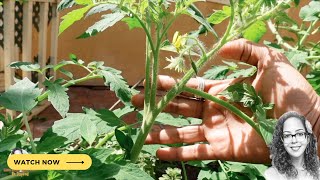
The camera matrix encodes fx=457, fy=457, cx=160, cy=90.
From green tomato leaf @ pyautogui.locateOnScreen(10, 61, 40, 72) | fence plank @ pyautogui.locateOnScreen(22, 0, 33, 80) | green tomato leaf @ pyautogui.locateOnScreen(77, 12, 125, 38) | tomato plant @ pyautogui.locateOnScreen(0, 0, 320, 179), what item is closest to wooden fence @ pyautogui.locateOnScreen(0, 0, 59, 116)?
fence plank @ pyautogui.locateOnScreen(22, 0, 33, 80)

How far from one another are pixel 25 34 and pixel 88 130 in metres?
1.74

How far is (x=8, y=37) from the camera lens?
2.15m

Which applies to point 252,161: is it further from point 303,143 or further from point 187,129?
point 303,143

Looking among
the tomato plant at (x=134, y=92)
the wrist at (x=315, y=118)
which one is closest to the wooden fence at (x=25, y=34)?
the tomato plant at (x=134, y=92)

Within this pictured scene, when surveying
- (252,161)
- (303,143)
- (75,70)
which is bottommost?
(75,70)

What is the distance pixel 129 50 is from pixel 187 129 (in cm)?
264

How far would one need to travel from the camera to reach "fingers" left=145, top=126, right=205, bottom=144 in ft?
2.88

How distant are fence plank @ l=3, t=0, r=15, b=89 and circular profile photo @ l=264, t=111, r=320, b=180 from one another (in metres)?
1.74

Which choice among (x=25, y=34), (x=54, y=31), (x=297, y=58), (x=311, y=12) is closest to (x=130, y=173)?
(x=297, y=58)

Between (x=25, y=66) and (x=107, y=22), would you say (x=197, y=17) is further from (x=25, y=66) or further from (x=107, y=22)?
(x=25, y=66)

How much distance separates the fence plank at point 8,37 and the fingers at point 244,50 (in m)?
1.49

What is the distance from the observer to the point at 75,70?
3430 mm

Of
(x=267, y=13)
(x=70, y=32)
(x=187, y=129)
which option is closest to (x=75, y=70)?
(x=70, y=32)

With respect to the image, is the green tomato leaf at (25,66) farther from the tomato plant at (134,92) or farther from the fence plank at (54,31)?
the fence plank at (54,31)
